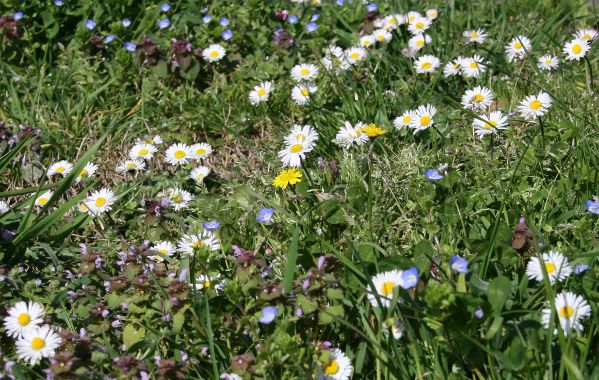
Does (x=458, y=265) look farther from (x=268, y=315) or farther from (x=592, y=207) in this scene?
(x=592, y=207)

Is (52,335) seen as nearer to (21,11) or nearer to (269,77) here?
(269,77)

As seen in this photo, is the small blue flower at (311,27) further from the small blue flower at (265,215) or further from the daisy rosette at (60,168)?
the small blue flower at (265,215)

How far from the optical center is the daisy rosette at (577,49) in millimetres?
3334

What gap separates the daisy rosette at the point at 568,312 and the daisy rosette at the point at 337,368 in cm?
53

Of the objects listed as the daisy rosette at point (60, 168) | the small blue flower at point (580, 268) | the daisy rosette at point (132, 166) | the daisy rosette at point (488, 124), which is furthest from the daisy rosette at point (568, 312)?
the daisy rosette at point (60, 168)

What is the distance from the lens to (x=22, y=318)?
2.31m

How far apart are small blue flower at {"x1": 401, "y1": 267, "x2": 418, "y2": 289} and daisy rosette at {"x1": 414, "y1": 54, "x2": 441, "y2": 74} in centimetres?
158

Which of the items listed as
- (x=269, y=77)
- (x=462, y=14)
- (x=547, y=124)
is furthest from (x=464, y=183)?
(x=462, y=14)

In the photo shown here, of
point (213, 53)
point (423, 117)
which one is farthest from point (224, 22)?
point (423, 117)

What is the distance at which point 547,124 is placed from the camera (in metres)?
3.04

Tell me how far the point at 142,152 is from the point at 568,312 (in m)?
1.88

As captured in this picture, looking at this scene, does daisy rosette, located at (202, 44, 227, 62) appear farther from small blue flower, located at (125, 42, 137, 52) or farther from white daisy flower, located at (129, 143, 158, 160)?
white daisy flower, located at (129, 143, 158, 160)

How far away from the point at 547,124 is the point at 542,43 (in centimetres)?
108

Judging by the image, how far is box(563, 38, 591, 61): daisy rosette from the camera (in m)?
3.33
